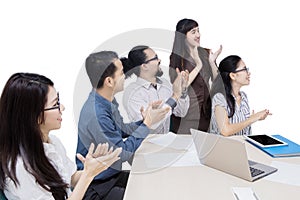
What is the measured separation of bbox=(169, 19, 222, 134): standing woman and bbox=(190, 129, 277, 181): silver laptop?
1.72 ft

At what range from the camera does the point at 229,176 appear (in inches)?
65.4

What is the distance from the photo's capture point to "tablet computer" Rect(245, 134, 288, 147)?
2.08 meters

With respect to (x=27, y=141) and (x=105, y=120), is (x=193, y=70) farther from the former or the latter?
(x=27, y=141)

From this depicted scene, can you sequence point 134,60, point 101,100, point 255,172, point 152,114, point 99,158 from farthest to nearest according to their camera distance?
1. point 134,60
2. point 152,114
3. point 101,100
4. point 255,172
5. point 99,158

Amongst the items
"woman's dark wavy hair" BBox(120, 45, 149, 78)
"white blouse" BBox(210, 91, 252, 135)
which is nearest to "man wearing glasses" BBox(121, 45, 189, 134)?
"woman's dark wavy hair" BBox(120, 45, 149, 78)

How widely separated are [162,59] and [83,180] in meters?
0.95

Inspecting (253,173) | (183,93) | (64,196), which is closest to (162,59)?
(183,93)

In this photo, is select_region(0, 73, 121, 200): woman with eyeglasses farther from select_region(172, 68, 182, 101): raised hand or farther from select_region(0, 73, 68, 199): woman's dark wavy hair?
select_region(172, 68, 182, 101): raised hand

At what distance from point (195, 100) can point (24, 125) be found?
4.76ft

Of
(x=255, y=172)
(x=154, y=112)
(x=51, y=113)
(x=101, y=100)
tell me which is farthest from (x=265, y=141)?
(x=51, y=113)

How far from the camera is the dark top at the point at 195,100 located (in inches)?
94.0

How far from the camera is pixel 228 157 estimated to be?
1.65m

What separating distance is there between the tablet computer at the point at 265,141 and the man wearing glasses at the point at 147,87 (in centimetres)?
52

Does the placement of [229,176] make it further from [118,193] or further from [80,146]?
[80,146]
